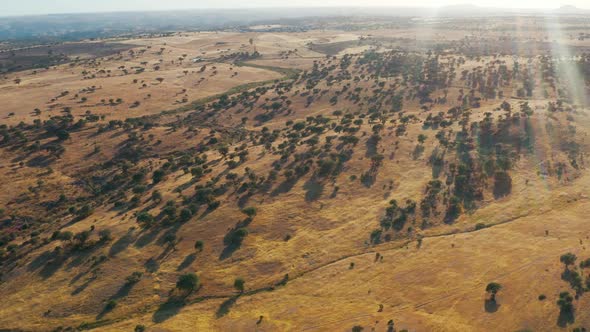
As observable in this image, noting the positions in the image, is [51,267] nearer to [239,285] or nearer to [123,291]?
[123,291]

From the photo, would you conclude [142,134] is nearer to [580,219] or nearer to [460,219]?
[460,219]

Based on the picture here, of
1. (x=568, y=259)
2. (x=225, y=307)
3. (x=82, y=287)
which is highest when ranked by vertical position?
(x=568, y=259)

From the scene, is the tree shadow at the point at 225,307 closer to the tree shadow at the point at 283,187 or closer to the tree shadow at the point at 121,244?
the tree shadow at the point at 121,244

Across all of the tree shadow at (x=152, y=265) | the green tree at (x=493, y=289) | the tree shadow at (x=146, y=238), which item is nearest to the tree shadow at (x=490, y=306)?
the green tree at (x=493, y=289)

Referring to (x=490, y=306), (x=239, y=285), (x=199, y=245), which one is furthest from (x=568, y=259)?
(x=199, y=245)

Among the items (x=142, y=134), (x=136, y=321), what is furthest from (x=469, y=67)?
(x=136, y=321)

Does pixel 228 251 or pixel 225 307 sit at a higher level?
pixel 228 251

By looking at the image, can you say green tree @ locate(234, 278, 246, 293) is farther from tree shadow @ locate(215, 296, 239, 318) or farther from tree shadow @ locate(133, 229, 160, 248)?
tree shadow @ locate(133, 229, 160, 248)

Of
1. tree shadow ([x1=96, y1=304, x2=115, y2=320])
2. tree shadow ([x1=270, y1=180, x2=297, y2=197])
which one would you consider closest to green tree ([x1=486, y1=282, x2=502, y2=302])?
tree shadow ([x1=270, y1=180, x2=297, y2=197])
